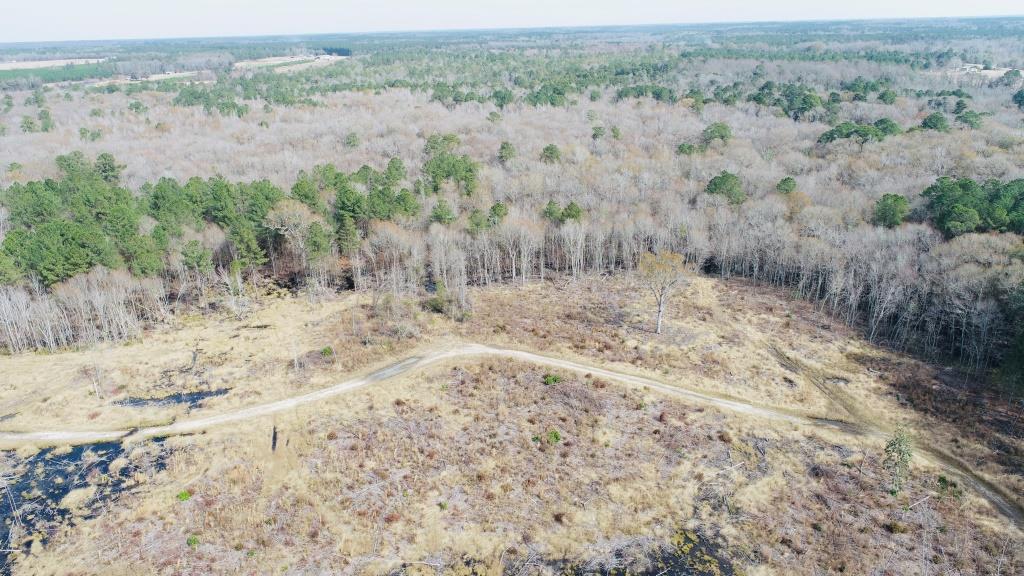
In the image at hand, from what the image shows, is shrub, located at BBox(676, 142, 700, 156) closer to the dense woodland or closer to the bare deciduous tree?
the dense woodland

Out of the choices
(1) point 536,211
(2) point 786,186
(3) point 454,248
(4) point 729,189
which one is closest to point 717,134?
(2) point 786,186

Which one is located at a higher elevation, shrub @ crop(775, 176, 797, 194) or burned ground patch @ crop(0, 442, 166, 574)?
shrub @ crop(775, 176, 797, 194)

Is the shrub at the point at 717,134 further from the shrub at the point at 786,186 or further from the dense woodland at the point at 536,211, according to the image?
the shrub at the point at 786,186

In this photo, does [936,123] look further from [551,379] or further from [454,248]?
[551,379]

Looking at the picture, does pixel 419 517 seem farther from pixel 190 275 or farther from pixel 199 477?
pixel 190 275

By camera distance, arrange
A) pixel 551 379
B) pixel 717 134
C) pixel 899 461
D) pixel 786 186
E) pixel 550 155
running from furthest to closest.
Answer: pixel 717 134, pixel 550 155, pixel 786 186, pixel 551 379, pixel 899 461

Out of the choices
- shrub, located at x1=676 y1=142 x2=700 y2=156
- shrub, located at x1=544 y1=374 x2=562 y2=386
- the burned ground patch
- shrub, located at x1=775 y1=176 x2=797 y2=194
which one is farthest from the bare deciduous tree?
shrub, located at x1=676 y1=142 x2=700 y2=156
